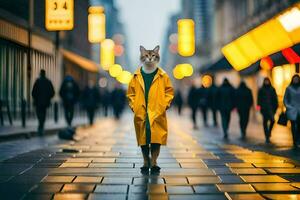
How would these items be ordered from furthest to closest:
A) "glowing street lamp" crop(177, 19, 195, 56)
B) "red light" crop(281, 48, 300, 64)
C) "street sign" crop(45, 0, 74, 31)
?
"glowing street lamp" crop(177, 19, 195, 56) → "red light" crop(281, 48, 300, 64) → "street sign" crop(45, 0, 74, 31)

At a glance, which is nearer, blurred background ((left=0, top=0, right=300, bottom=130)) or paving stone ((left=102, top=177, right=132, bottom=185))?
→ paving stone ((left=102, top=177, right=132, bottom=185))

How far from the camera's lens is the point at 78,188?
627cm

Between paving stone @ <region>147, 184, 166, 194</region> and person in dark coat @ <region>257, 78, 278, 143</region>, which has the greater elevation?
person in dark coat @ <region>257, 78, 278, 143</region>

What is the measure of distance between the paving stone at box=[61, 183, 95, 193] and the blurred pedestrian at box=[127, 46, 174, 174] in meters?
1.39

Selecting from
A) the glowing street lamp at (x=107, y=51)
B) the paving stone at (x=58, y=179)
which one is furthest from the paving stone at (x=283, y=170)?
the glowing street lamp at (x=107, y=51)

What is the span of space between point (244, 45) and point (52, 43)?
39.5 feet

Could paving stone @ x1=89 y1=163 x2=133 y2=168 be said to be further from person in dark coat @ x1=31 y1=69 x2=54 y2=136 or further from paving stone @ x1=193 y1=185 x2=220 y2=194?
person in dark coat @ x1=31 y1=69 x2=54 y2=136

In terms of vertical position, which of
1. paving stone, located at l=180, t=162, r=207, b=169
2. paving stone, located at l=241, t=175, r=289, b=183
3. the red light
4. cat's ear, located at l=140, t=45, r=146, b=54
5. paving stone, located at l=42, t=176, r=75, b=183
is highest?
the red light

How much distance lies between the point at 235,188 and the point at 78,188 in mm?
1851

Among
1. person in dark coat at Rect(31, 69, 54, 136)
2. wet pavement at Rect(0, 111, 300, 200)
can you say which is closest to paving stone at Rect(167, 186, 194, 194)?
wet pavement at Rect(0, 111, 300, 200)

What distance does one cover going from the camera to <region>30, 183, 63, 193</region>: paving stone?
→ 6070mm

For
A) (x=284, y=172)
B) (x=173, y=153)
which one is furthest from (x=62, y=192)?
(x=173, y=153)

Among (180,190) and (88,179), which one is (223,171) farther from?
(88,179)

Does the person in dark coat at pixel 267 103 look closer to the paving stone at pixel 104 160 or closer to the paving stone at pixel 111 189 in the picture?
the paving stone at pixel 104 160
